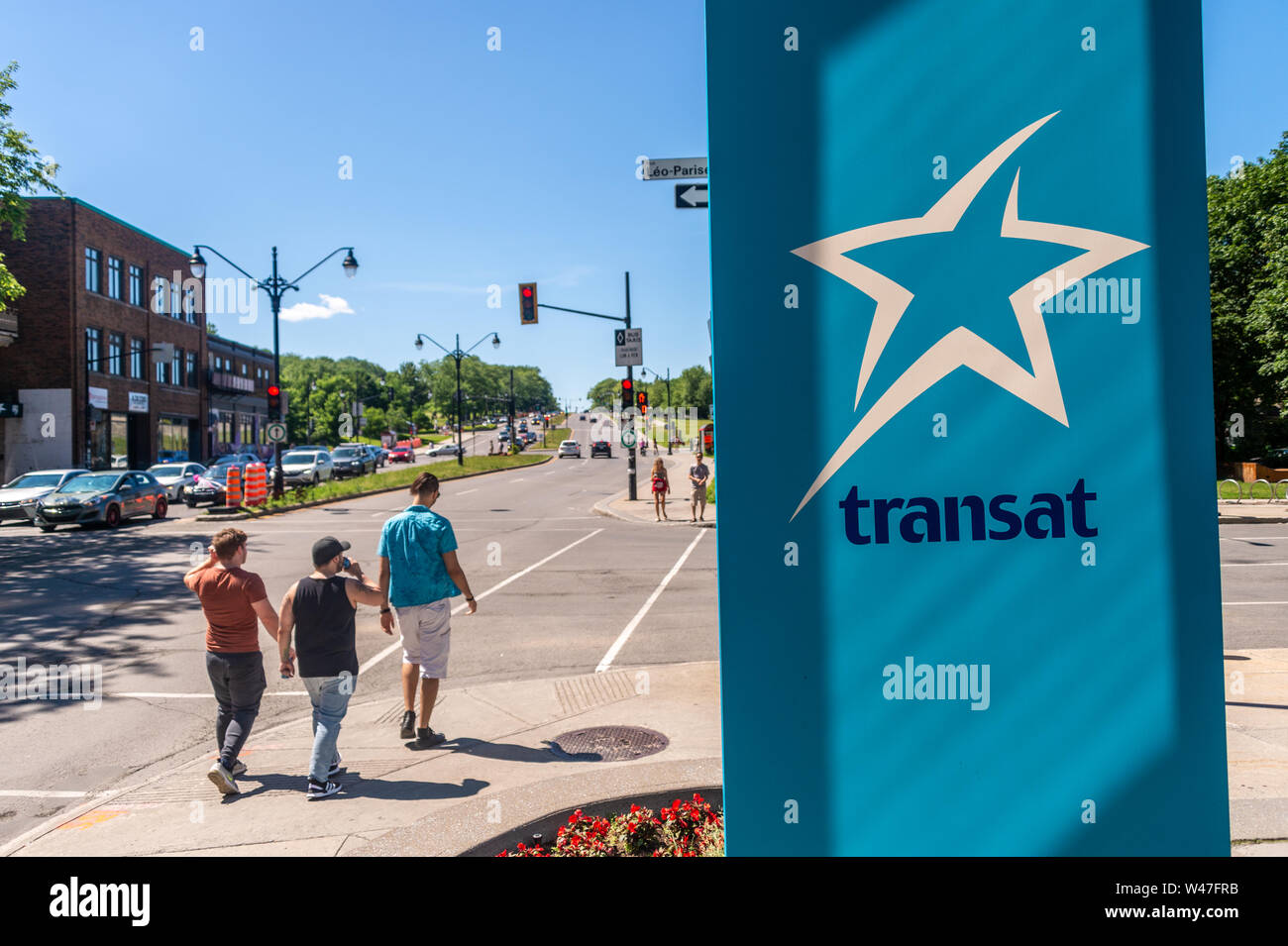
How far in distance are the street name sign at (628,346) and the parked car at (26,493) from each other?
16821 mm

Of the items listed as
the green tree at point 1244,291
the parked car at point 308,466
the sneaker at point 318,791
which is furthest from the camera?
the parked car at point 308,466

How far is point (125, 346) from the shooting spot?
4747 cm

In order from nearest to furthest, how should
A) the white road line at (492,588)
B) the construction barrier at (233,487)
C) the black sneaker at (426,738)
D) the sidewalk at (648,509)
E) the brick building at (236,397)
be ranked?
the black sneaker at (426,738) → the white road line at (492,588) → the sidewalk at (648,509) → the construction barrier at (233,487) → the brick building at (236,397)

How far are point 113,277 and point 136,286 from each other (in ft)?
9.13

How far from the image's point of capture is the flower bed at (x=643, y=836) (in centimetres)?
414

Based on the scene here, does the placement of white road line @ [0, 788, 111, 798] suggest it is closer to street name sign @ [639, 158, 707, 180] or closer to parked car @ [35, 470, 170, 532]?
street name sign @ [639, 158, 707, 180]

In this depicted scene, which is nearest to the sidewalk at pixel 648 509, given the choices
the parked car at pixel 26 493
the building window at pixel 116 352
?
the parked car at pixel 26 493

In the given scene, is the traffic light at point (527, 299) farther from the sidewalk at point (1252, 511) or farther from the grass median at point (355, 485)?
the sidewalk at point (1252, 511)

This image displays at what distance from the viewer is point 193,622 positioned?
11.0 meters

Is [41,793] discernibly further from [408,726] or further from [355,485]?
[355,485]
